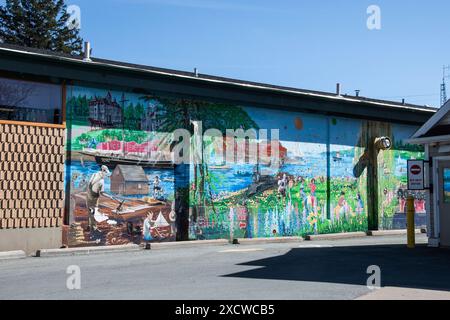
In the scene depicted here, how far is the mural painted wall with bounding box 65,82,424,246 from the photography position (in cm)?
1811

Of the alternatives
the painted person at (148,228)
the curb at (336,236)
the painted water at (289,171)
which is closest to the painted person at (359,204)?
the painted water at (289,171)

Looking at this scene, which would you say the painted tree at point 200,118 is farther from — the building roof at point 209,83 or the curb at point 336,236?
the curb at point 336,236

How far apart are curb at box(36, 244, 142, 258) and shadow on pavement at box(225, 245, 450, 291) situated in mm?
4785

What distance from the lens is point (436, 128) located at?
1756 cm

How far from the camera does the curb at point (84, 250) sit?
15984mm

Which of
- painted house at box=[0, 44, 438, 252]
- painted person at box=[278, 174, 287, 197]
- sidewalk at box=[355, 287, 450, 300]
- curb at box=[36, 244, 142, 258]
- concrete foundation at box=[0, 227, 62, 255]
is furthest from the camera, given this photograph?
painted person at box=[278, 174, 287, 197]

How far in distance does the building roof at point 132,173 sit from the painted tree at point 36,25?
31.7m

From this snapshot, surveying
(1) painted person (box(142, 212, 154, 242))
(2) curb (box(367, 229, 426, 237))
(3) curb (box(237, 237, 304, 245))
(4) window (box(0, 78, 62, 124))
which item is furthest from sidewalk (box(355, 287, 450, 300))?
(2) curb (box(367, 229, 426, 237))

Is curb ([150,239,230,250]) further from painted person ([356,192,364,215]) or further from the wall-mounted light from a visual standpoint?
the wall-mounted light

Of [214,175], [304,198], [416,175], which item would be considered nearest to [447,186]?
[416,175]

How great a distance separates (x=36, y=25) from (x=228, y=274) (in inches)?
1644

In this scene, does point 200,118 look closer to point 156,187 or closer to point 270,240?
point 156,187

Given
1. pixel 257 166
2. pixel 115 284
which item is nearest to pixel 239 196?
pixel 257 166
